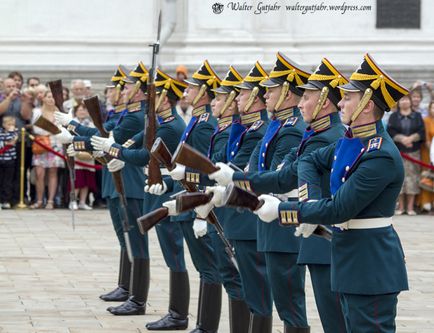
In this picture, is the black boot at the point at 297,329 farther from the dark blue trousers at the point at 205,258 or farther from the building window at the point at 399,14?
the building window at the point at 399,14

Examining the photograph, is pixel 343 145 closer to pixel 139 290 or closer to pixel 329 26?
pixel 139 290

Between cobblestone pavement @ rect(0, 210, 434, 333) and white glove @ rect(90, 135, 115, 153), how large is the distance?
1.26 m

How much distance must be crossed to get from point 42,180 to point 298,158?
11651 mm

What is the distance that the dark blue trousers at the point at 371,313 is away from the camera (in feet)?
19.8

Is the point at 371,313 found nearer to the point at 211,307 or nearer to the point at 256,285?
the point at 256,285

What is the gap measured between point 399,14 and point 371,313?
17.5 metres

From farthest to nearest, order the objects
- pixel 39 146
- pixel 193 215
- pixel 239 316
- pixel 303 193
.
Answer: pixel 39 146 < pixel 193 215 < pixel 239 316 < pixel 303 193

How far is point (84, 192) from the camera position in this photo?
18.4 m

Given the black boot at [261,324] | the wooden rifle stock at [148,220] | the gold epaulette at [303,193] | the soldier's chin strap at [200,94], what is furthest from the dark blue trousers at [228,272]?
the gold epaulette at [303,193]

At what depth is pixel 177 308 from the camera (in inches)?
376

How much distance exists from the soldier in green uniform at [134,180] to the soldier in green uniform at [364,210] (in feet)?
13.2

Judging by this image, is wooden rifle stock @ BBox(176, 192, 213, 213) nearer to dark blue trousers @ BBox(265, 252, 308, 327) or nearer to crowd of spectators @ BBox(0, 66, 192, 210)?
dark blue trousers @ BBox(265, 252, 308, 327)

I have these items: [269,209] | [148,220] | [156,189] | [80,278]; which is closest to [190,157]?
[269,209]

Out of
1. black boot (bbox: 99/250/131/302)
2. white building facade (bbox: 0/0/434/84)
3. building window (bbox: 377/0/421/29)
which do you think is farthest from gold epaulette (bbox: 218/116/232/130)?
building window (bbox: 377/0/421/29)
